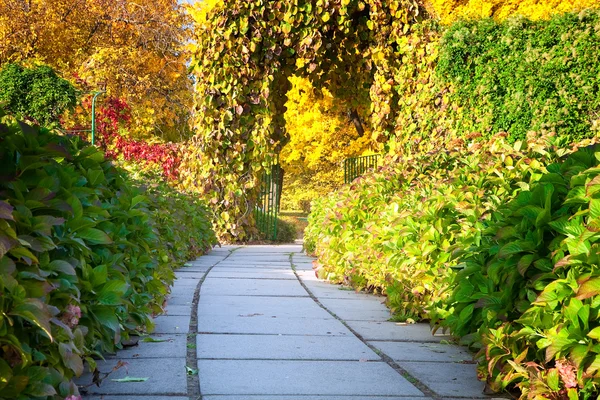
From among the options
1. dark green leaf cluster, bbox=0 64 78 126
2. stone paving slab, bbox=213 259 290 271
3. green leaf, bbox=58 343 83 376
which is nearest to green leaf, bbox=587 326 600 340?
green leaf, bbox=58 343 83 376

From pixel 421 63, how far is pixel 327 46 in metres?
2.37

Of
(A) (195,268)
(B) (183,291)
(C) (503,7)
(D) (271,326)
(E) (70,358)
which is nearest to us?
(E) (70,358)

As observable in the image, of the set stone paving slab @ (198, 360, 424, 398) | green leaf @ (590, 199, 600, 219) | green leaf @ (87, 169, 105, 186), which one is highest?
green leaf @ (87, 169, 105, 186)

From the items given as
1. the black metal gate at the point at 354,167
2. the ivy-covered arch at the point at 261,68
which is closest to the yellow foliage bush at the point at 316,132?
the black metal gate at the point at 354,167

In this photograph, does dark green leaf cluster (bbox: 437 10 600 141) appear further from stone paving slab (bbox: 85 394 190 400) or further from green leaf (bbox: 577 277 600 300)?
stone paving slab (bbox: 85 394 190 400)

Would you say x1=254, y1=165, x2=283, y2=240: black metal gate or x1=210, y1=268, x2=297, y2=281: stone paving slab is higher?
x1=254, y1=165, x2=283, y2=240: black metal gate

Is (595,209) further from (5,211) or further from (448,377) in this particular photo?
(5,211)

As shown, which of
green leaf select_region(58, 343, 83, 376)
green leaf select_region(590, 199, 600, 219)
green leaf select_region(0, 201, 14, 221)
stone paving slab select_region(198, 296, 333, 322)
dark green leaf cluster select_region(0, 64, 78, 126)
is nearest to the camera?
green leaf select_region(0, 201, 14, 221)

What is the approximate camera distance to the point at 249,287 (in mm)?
6113

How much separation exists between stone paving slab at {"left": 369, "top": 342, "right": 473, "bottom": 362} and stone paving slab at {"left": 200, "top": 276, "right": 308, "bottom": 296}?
79.6 inches

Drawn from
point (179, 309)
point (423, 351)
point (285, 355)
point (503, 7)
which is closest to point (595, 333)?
point (423, 351)

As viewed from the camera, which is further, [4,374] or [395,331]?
[395,331]

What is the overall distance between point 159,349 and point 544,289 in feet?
6.68

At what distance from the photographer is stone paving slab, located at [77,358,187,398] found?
284 centimetres
